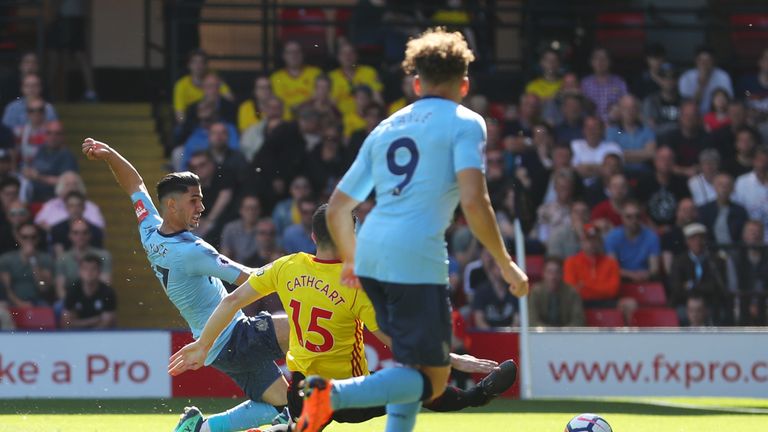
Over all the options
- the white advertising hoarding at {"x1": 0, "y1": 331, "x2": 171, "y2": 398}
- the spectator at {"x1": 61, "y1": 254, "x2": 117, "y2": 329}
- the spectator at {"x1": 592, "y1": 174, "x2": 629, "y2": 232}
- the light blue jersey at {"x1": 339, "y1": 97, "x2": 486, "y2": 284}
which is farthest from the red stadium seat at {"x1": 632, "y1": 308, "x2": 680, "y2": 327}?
the light blue jersey at {"x1": 339, "y1": 97, "x2": 486, "y2": 284}

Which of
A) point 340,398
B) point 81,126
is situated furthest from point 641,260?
point 340,398

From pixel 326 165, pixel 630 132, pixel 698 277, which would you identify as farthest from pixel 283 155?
pixel 698 277

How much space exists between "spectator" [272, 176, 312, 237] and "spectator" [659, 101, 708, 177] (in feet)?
13.3

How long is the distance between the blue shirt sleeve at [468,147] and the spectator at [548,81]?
1078 centimetres

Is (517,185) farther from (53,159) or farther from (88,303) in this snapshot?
(53,159)

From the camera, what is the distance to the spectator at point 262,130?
15.9 metres

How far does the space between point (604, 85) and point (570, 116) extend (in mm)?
1038

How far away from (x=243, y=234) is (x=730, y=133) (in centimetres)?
A: 551

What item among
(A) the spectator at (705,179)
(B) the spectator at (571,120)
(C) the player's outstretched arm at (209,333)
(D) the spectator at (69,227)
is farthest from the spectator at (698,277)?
(C) the player's outstretched arm at (209,333)

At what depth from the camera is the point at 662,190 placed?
15.8 metres

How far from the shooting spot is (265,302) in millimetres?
13570

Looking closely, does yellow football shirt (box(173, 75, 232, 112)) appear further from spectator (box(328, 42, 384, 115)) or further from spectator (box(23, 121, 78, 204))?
spectator (box(23, 121, 78, 204))

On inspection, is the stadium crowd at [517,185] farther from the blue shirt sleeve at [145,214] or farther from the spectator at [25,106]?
the blue shirt sleeve at [145,214]

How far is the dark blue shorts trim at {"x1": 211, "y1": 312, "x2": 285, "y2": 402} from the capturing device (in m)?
8.38
